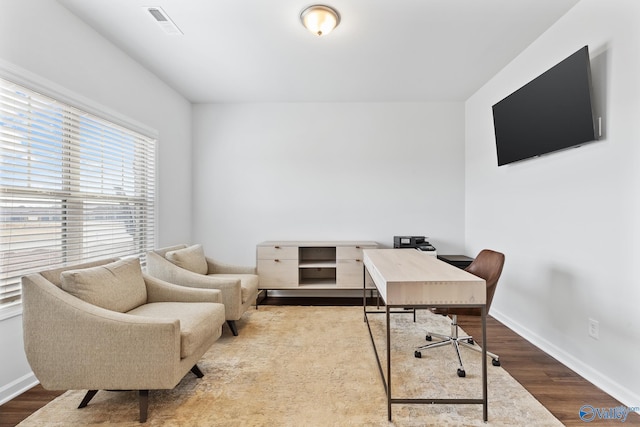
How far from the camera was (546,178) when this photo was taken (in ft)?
8.79

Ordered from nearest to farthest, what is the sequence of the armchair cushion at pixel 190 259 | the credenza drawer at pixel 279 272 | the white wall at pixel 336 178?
the armchair cushion at pixel 190 259, the credenza drawer at pixel 279 272, the white wall at pixel 336 178

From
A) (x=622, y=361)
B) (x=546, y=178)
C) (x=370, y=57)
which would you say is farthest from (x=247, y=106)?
(x=622, y=361)

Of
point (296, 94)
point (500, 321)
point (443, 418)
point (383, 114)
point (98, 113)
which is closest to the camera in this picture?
point (443, 418)

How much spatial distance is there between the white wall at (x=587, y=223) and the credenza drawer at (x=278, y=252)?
96.6 inches

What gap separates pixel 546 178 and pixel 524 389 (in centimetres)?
174

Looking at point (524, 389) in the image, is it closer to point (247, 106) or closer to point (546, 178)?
point (546, 178)

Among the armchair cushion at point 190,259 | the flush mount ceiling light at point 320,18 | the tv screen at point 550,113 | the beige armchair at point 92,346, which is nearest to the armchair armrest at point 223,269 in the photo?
the armchair cushion at point 190,259

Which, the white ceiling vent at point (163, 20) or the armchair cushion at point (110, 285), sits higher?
the white ceiling vent at point (163, 20)

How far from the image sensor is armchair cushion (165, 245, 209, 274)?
3.03 meters

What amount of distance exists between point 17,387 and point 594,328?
4.04 metres

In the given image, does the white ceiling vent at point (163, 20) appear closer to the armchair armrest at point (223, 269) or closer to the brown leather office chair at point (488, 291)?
the armchair armrest at point (223, 269)

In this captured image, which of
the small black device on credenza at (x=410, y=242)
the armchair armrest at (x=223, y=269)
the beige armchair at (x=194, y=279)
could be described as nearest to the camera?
the beige armchair at (x=194, y=279)

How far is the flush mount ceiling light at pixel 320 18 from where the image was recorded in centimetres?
229

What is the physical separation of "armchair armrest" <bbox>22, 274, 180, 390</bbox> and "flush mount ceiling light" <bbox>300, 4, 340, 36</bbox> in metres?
2.36
